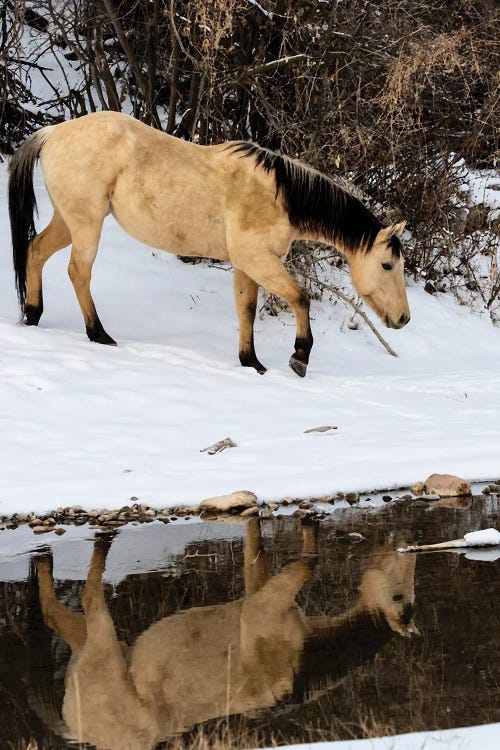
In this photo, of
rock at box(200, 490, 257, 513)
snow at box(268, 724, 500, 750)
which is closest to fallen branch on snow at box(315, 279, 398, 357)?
rock at box(200, 490, 257, 513)

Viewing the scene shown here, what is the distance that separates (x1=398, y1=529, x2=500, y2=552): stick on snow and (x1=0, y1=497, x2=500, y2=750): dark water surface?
2.8 inches

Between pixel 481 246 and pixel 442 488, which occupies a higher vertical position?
pixel 481 246

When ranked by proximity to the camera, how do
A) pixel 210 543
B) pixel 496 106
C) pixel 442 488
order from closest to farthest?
pixel 210 543, pixel 442 488, pixel 496 106

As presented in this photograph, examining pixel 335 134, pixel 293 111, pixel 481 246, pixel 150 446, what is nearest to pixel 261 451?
pixel 150 446

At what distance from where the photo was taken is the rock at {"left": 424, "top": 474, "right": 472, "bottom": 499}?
19.8 feet

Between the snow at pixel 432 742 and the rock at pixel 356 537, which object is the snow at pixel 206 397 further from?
the snow at pixel 432 742

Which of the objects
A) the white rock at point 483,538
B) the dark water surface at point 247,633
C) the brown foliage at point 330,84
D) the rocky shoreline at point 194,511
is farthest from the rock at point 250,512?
the brown foliage at point 330,84

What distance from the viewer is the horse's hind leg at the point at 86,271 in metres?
8.96

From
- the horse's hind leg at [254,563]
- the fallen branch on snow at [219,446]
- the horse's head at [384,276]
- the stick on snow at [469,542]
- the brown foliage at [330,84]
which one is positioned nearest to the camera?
the horse's hind leg at [254,563]

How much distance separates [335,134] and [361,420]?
172 inches

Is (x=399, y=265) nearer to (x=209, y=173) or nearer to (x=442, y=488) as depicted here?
(x=209, y=173)

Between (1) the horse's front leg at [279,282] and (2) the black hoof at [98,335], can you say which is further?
(2) the black hoof at [98,335]

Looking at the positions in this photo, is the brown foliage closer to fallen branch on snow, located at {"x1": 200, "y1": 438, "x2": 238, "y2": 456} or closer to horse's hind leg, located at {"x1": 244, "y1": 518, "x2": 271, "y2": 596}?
fallen branch on snow, located at {"x1": 200, "y1": 438, "x2": 238, "y2": 456}

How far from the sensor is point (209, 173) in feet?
29.6
